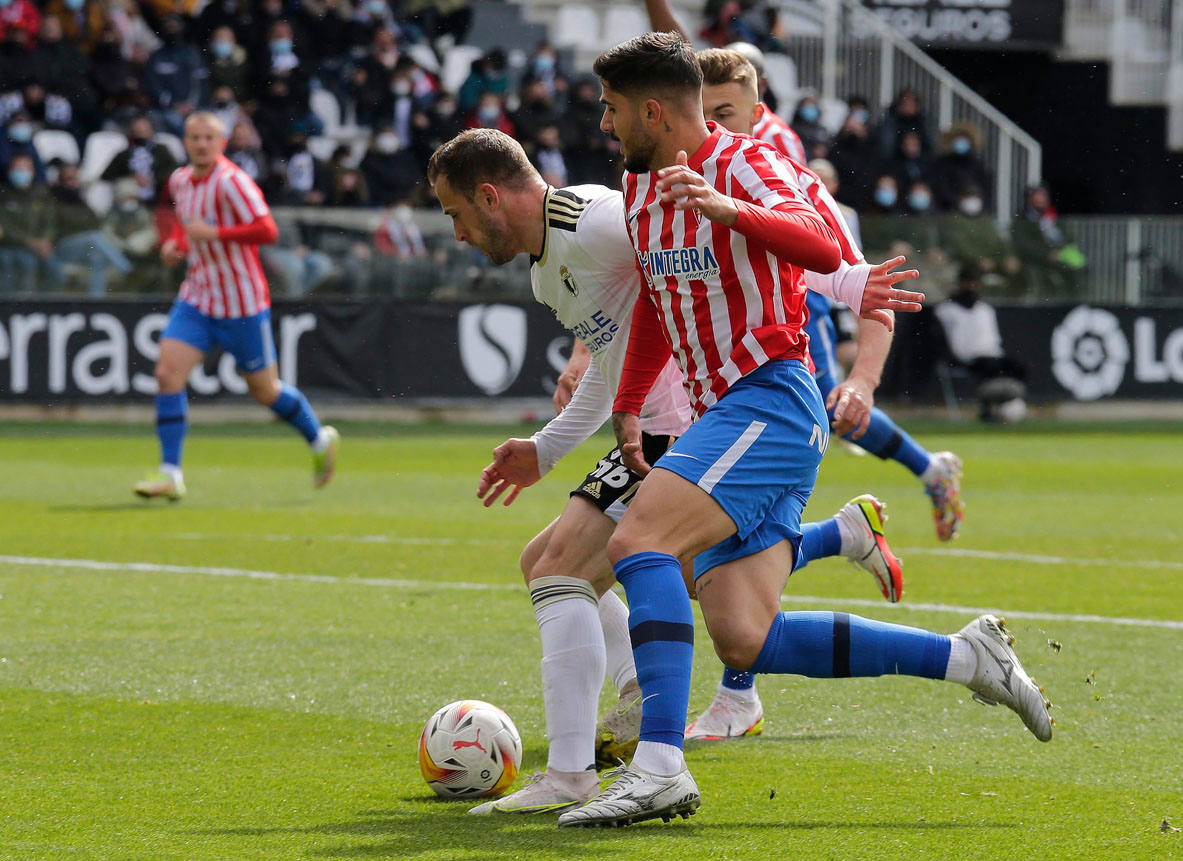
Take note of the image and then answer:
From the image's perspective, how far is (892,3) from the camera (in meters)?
25.4

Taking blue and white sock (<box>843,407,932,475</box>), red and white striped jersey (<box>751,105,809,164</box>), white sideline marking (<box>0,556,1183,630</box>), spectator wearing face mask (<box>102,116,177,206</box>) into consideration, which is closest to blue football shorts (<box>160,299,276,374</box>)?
white sideline marking (<box>0,556,1183,630</box>)

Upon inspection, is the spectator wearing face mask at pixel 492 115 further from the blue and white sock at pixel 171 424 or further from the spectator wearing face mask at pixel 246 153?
the blue and white sock at pixel 171 424

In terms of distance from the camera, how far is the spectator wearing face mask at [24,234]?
16.6 m

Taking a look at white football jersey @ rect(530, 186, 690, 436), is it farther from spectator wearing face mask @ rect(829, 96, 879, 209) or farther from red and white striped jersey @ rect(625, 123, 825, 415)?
spectator wearing face mask @ rect(829, 96, 879, 209)

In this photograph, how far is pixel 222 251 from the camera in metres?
11.1

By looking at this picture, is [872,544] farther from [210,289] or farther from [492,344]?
[492,344]

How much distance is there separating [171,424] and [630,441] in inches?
284

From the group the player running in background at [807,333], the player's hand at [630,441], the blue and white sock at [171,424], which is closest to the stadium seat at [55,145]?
the blue and white sock at [171,424]

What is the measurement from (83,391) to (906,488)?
8.62 m

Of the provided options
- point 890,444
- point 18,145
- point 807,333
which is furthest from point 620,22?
point 807,333

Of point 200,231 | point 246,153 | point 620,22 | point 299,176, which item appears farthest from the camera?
point 620,22

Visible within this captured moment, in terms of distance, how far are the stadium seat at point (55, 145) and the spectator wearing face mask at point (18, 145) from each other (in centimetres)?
31

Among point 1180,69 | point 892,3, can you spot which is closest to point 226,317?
point 892,3

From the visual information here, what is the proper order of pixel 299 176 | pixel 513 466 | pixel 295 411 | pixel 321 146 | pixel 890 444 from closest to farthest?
pixel 513 466, pixel 890 444, pixel 295 411, pixel 299 176, pixel 321 146
